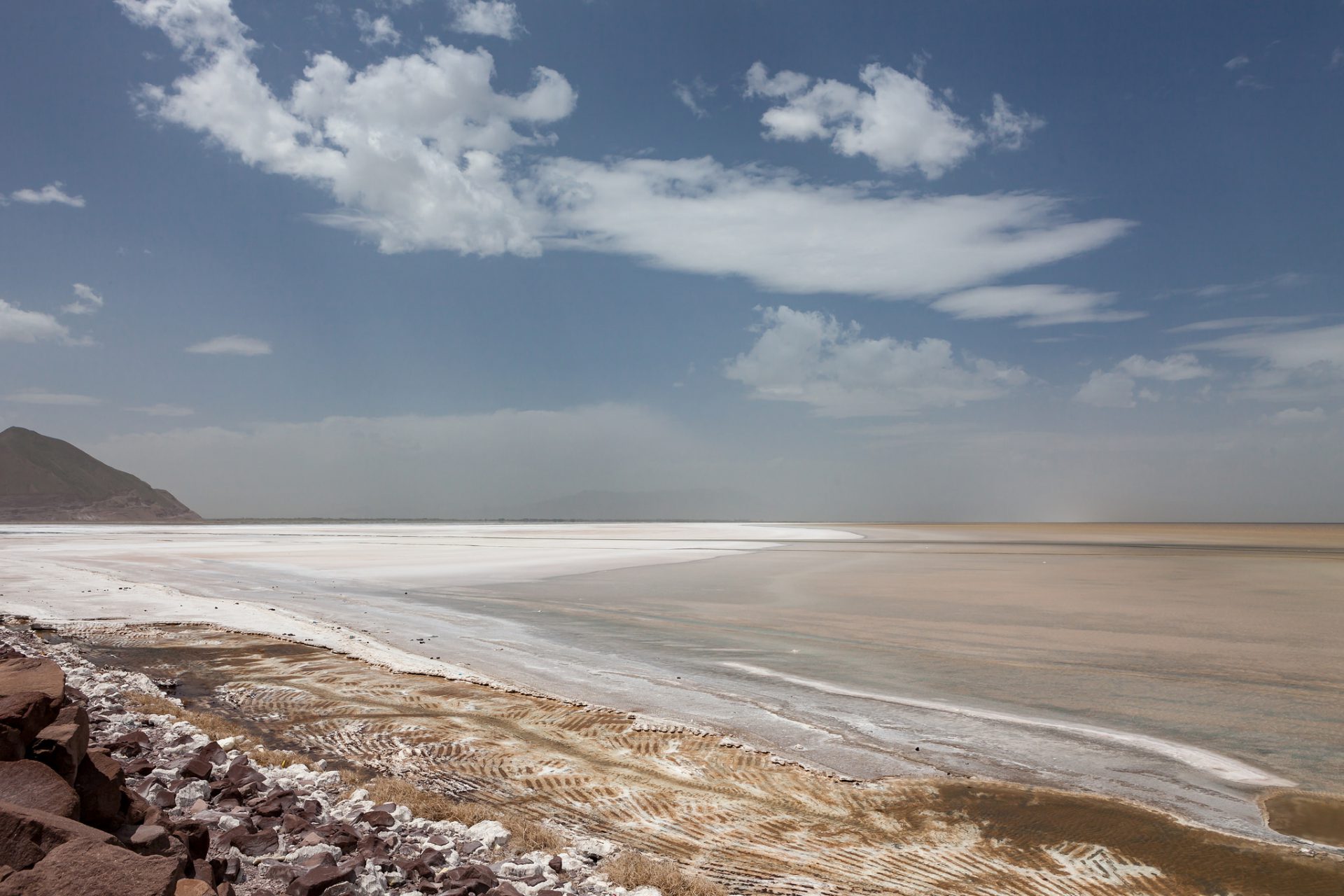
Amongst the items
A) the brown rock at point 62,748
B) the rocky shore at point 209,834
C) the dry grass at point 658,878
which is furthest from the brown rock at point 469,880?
the brown rock at point 62,748

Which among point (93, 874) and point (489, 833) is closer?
point (93, 874)

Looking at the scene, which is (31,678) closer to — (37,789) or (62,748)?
(62,748)

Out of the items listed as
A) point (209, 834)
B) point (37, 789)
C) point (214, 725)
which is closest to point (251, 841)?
point (209, 834)

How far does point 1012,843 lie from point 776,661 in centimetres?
638

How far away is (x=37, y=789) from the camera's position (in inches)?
170

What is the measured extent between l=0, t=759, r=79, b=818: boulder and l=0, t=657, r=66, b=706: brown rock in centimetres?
92

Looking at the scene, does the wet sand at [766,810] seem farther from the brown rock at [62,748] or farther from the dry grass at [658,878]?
the brown rock at [62,748]

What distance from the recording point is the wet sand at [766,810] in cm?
502

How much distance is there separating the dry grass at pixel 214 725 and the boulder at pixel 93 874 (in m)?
3.10

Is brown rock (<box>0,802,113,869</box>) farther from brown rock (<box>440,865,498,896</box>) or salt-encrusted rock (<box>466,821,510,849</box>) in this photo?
salt-encrusted rock (<box>466,821,510,849</box>)

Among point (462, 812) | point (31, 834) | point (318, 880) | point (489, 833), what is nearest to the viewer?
point (31, 834)

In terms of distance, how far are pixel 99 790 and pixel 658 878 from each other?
3.50 m

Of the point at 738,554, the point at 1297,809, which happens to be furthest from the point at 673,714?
the point at 738,554

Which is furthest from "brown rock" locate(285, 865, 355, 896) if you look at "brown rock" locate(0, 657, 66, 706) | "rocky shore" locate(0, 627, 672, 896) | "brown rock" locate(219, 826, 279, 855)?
"brown rock" locate(0, 657, 66, 706)
